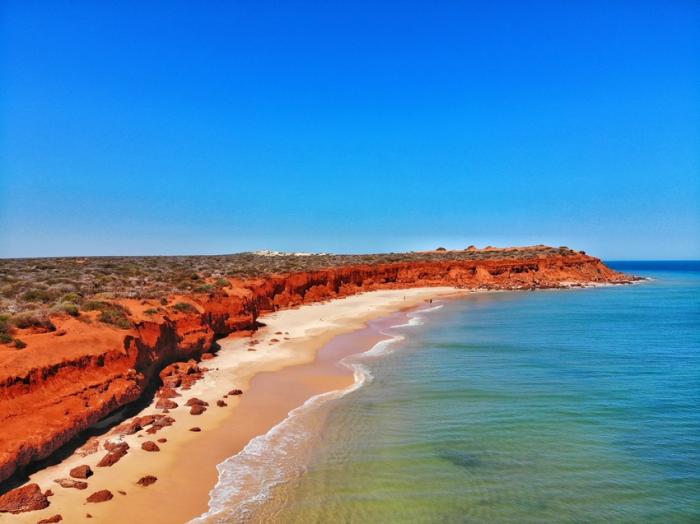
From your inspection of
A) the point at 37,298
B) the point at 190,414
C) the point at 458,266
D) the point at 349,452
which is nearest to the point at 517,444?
the point at 349,452

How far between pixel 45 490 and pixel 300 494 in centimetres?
482

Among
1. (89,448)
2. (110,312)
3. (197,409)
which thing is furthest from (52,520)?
(110,312)

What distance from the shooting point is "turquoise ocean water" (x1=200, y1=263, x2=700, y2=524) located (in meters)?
8.61

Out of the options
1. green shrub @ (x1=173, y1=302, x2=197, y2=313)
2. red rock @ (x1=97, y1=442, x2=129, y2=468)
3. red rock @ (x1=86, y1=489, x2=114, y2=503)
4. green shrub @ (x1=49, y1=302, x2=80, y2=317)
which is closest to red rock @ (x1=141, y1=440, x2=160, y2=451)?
red rock @ (x1=97, y1=442, x2=129, y2=468)

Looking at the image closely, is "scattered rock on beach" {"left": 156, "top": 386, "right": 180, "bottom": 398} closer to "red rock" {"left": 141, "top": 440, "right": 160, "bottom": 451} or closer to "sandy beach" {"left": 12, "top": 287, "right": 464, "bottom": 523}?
"sandy beach" {"left": 12, "top": 287, "right": 464, "bottom": 523}

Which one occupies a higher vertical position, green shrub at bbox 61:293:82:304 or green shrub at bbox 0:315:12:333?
green shrub at bbox 61:293:82:304

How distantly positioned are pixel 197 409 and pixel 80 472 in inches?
174

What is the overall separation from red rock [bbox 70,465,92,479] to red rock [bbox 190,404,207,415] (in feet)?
13.5

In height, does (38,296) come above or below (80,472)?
above

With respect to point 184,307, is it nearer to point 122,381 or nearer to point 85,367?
point 122,381

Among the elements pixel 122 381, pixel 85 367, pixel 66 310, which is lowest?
pixel 122 381

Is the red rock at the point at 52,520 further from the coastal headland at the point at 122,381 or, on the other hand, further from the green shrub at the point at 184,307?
the green shrub at the point at 184,307

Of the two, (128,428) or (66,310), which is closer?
(128,428)

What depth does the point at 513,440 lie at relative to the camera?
37.6ft
